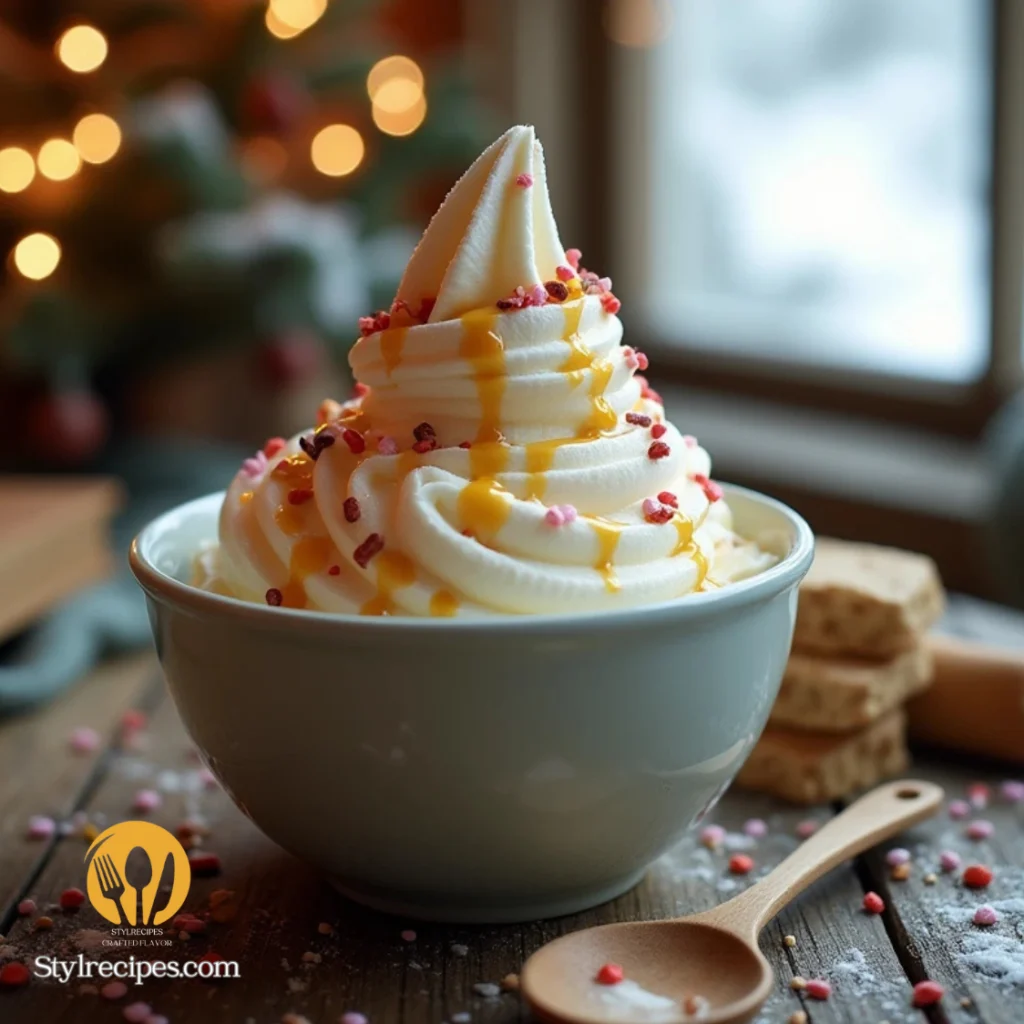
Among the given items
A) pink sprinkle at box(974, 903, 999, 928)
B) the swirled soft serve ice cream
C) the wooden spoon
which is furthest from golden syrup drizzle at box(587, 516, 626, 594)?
pink sprinkle at box(974, 903, 999, 928)

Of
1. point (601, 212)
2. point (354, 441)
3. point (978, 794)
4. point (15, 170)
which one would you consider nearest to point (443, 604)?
point (354, 441)

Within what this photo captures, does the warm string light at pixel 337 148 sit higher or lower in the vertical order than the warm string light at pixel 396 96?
lower

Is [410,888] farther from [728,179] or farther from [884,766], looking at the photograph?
[728,179]

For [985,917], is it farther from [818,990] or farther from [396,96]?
[396,96]

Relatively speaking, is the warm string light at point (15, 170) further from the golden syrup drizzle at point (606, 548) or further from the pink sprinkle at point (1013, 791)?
the pink sprinkle at point (1013, 791)

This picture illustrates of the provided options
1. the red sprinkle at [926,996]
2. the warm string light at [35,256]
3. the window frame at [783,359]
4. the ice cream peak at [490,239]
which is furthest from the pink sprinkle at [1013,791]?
the warm string light at [35,256]

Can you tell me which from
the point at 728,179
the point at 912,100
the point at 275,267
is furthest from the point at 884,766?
the point at 728,179

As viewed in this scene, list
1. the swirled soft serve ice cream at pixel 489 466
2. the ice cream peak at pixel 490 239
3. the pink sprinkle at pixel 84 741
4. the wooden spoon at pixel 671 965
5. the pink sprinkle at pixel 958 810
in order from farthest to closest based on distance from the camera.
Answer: the pink sprinkle at pixel 84 741, the pink sprinkle at pixel 958 810, the ice cream peak at pixel 490 239, the swirled soft serve ice cream at pixel 489 466, the wooden spoon at pixel 671 965
